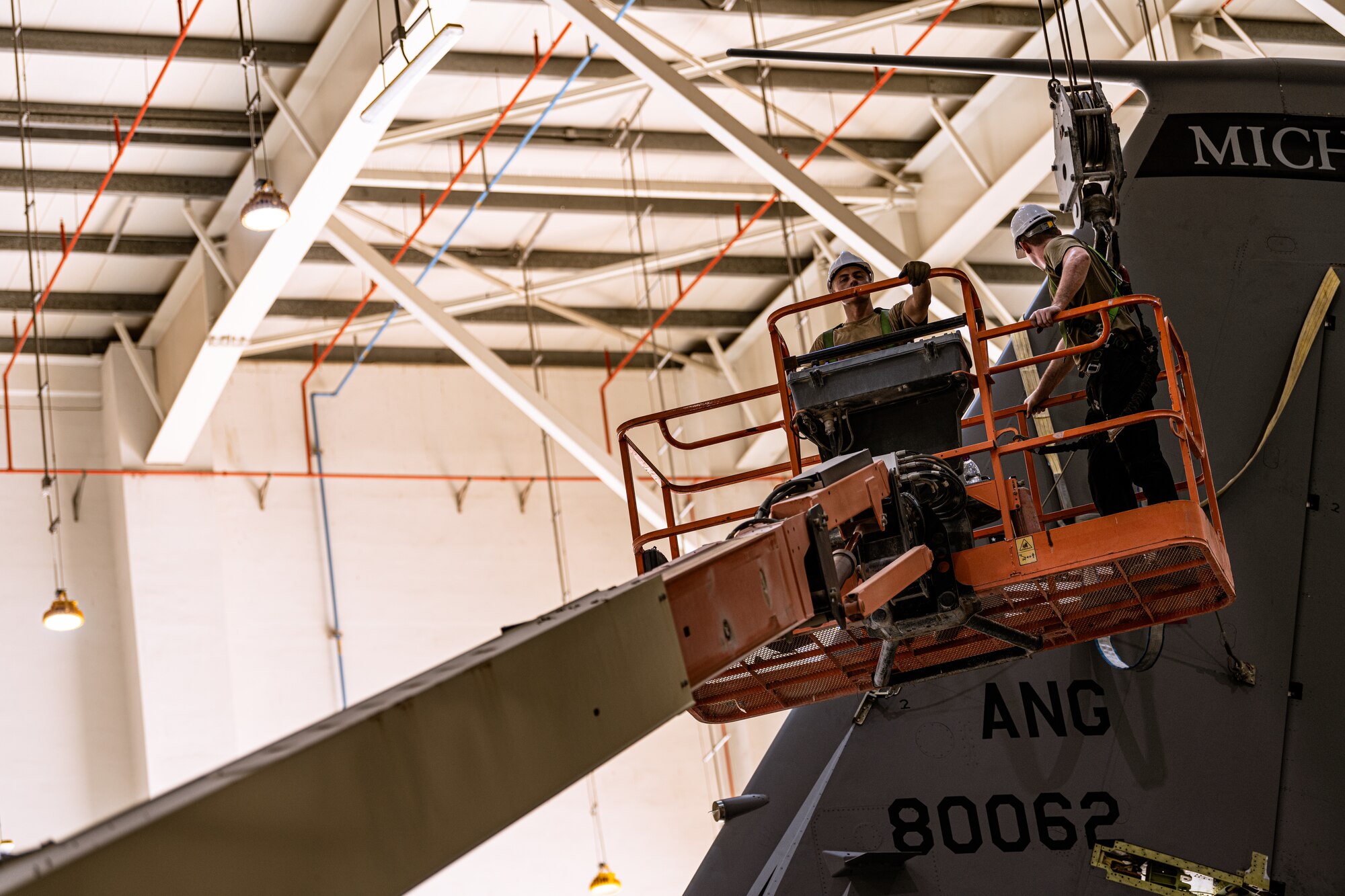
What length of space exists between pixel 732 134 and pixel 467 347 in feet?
18.1

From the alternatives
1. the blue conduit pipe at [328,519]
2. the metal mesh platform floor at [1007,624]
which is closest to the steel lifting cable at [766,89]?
the blue conduit pipe at [328,519]

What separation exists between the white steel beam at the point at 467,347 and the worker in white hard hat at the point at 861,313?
10.8 m

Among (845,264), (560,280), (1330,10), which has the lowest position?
(845,264)

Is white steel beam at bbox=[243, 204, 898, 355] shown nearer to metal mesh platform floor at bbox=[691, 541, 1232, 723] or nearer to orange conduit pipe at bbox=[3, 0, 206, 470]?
orange conduit pipe at bbox=[3, 0, 206, 470]

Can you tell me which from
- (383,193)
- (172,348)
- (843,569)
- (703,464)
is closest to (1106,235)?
(843,569)

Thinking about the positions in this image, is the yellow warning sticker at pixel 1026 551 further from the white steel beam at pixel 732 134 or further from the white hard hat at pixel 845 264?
the white steel beam at pixel 732 134

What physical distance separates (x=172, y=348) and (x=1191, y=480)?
19.8 meters

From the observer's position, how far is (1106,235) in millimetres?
7664

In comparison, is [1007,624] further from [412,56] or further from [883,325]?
[412,56]

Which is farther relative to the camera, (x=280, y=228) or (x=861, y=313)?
(x=280, y=228)

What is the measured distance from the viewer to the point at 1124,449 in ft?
22.5

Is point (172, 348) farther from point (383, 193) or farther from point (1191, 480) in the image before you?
point (1191, 480)

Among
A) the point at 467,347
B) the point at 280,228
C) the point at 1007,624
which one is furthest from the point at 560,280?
the point at 1007,624

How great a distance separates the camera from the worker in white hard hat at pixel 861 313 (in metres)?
7.69
